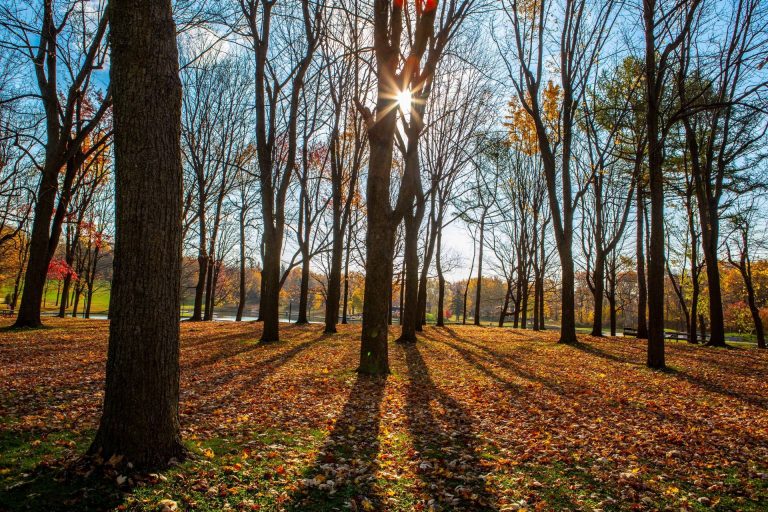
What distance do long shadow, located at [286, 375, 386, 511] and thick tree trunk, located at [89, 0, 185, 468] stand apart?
1213mm

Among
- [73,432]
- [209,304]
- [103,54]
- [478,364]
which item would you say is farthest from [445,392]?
[209,304]

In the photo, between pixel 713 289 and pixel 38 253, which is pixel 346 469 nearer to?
pixel 38 253

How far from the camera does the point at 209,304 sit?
26328 mm

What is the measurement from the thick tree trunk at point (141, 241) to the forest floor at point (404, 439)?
359 millimetres

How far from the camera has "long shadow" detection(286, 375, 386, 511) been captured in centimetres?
320

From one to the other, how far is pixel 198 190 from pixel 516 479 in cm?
2115

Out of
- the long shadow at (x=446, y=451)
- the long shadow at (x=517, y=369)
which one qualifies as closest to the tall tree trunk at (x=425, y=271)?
the long shadow at (x=517, y=369)

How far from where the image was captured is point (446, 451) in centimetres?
439

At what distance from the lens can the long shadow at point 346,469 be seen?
3.20 metres

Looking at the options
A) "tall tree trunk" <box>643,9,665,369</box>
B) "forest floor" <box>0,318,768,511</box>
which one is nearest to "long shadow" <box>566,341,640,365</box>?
"tall tree trunk" <box>643,9,665,369</box>

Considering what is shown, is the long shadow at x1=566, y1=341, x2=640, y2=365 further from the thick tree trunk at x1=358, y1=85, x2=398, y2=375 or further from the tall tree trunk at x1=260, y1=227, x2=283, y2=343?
the tall tree trunk at x1=260, y1=227, x2=283, y2=343

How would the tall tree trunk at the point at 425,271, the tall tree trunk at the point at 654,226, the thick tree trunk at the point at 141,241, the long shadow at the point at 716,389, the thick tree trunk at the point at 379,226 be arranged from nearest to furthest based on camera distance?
the thick tree trunk at the point at 141,241 < the long shadow at the point at 716,389 < the thick tree trunk at the point at 379,226 < the tall tree trunk at the point at 654,226 < the tall tree trunk at the point at 425,271

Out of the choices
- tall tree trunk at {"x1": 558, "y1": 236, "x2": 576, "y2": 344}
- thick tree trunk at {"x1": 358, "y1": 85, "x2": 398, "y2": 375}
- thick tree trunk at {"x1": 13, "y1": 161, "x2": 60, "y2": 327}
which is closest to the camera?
thick tree trunk at {"x1": 358, "y1": 85, "x2": 398, "y2": 375}

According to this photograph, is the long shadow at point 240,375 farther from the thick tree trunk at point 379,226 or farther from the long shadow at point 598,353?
the long shadow at point 598,353
